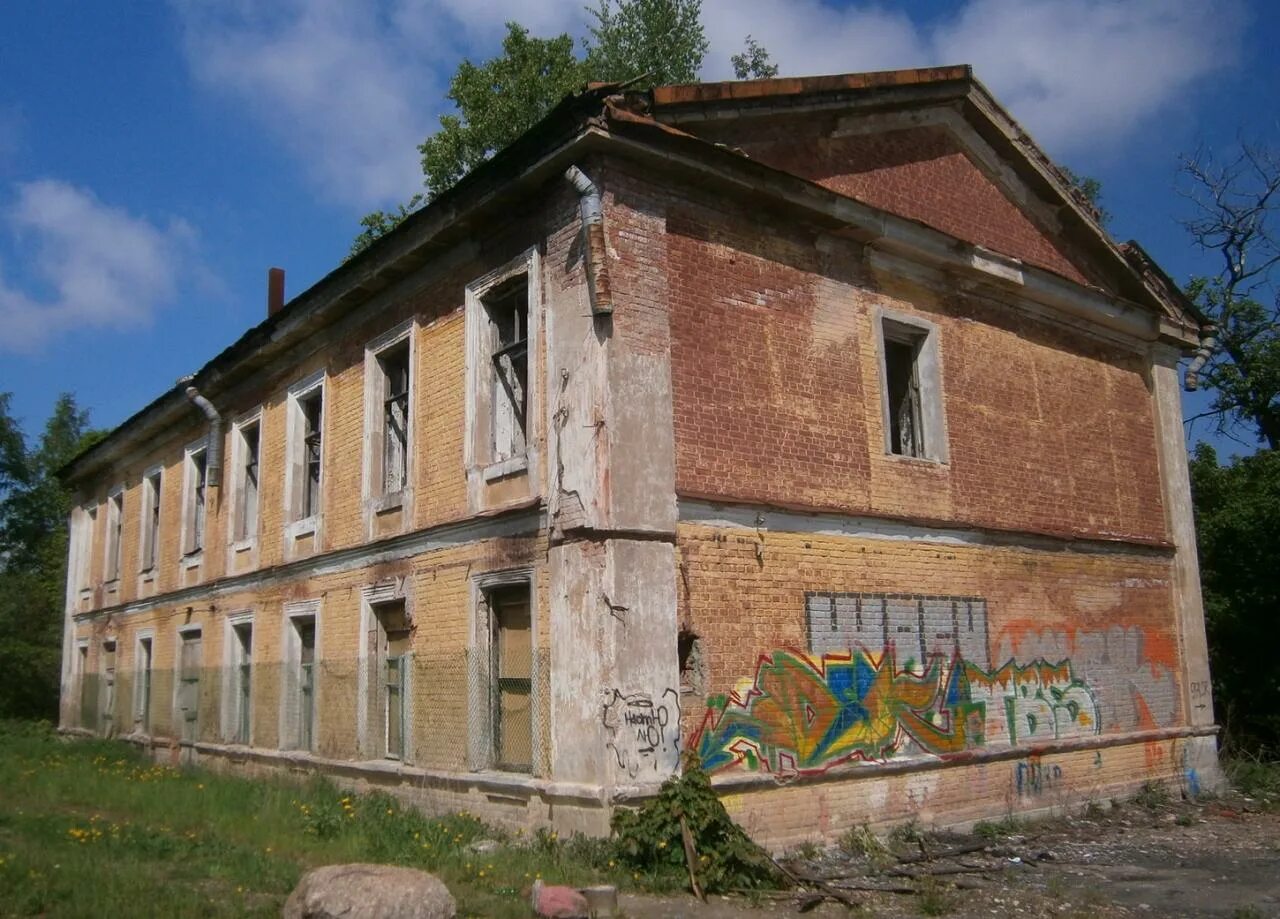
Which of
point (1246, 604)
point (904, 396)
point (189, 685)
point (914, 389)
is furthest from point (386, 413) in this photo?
point (1246, 604)

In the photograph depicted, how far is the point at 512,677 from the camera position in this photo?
1038 centimetres

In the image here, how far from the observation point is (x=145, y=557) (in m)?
20.2

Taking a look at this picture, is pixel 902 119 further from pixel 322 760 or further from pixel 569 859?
pixel 322 760

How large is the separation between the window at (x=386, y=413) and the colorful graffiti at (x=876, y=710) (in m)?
5.12

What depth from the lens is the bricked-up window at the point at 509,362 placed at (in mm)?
10883

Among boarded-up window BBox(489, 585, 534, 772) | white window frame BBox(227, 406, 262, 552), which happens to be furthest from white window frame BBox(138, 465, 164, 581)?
boarded-up window BBox(489, 585, 534, 772)

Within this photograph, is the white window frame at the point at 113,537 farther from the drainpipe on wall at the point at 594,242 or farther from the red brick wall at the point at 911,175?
the red brick wall at the point at 911,175

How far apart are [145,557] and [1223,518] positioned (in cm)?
1822

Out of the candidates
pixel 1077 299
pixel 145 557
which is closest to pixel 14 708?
pixel 145 557

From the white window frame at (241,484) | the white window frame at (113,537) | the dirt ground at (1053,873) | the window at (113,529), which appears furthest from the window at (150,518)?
the dirt ground at (1053,873)

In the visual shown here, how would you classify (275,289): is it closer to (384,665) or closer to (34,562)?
(384,665)

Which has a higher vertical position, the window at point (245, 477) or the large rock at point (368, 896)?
the window at point (245, 477)

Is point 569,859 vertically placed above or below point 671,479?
below

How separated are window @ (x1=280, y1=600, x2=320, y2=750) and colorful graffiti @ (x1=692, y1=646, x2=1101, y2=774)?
6.35m
